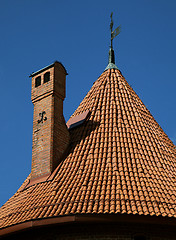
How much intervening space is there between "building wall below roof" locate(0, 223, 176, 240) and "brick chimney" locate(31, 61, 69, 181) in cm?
201

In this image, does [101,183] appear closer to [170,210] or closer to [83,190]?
[83,190]

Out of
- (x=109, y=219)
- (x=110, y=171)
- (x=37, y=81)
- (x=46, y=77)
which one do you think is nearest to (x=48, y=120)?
(x=46, y=77)

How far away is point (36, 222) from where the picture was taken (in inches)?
418

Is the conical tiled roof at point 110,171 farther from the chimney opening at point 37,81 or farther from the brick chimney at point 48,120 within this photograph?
the chimney opening at point 37,81

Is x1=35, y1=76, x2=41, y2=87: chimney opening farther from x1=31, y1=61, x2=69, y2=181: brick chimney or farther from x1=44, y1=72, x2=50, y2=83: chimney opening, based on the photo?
x1=44, y1=72, x2=50, y2=83: chimney opening

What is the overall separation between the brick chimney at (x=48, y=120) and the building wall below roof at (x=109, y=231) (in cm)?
201

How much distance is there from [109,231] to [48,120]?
4.04m

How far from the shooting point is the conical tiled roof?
34.8 feet

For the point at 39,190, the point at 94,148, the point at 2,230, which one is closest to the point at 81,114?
the point at 94,148

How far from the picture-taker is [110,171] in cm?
1145

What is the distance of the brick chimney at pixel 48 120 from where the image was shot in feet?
41.4

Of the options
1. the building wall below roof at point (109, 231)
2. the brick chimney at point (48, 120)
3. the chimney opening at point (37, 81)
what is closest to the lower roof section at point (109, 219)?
the building wall below roof at point (109, 231)

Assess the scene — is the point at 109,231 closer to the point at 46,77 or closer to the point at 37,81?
the point at 46,77

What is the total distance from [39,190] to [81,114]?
313 centimetres
